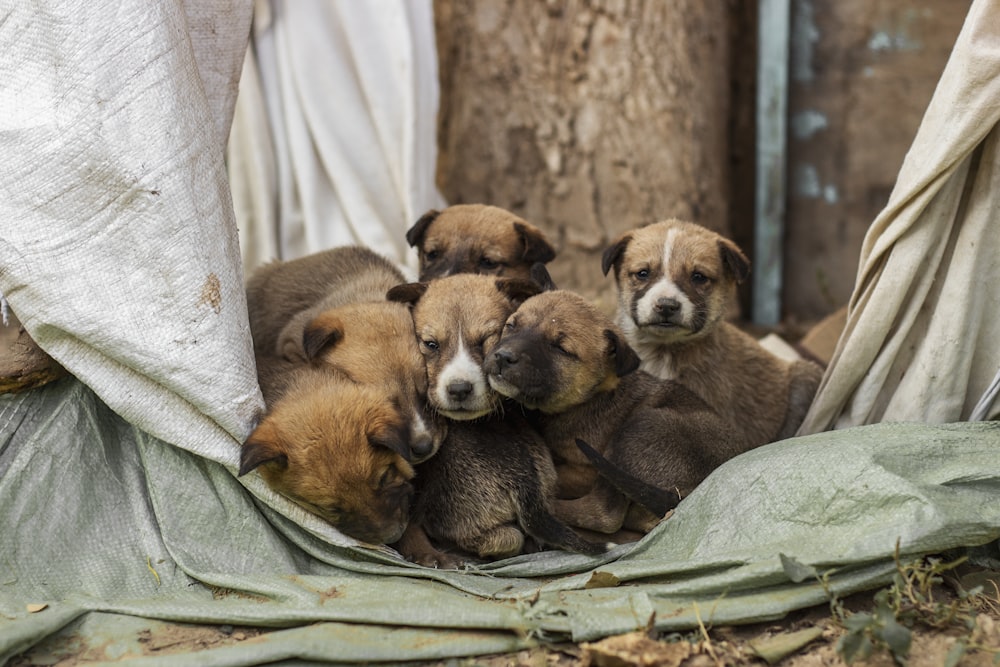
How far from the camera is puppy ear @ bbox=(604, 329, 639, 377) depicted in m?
4.84

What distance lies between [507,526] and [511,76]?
14.3 ft

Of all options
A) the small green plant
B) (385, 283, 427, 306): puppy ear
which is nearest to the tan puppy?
(385, 283, 427, 306): puppy ear

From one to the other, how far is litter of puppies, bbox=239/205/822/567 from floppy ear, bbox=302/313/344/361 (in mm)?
10

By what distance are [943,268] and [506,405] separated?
217cm

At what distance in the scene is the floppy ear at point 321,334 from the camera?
4.65 meters

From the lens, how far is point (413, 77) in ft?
23.5

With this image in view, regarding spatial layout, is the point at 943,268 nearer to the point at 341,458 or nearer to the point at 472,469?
the point at 472,469

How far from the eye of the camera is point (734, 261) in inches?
213

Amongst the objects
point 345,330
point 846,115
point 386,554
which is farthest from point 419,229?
point 846,115

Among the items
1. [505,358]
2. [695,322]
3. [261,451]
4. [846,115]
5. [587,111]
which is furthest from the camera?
[846,115]

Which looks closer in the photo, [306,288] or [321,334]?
[321,334]

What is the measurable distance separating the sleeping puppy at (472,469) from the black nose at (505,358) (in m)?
0.12

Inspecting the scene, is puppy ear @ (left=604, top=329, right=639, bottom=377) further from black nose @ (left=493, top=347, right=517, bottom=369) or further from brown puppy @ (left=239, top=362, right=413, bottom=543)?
brown puppy @ (left=239, top=362, right=413, bottom=543)

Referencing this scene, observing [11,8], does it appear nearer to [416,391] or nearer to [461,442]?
[416,391]
